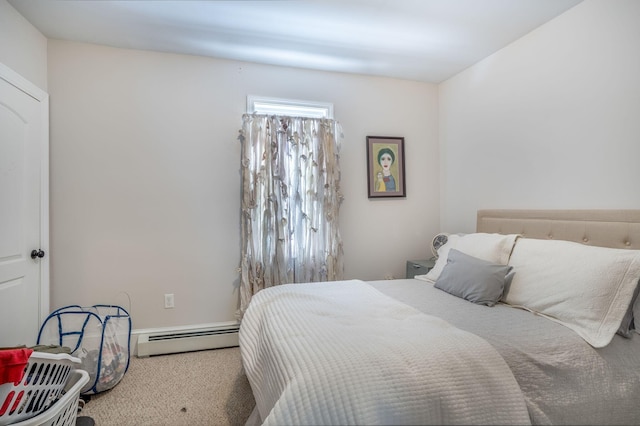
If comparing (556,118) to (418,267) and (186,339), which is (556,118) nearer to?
(418,267)

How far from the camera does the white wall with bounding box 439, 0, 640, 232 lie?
1.93 m

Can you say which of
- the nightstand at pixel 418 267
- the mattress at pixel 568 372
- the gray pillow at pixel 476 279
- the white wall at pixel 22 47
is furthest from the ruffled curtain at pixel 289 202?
the mattress at pixel 568 372

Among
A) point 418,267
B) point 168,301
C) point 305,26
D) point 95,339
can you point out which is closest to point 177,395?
point 95,339

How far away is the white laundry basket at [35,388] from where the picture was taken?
1.27m

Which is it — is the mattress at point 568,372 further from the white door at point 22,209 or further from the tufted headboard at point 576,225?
the white door at point 22,209

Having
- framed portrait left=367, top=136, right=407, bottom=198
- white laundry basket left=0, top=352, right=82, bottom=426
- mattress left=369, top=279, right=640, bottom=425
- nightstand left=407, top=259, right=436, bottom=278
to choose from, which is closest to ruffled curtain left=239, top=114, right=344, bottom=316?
framed portrait left=367, top=136, right=407, bottom=198

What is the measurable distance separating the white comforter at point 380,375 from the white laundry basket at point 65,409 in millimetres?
852

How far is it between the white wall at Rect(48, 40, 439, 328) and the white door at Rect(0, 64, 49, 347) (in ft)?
0.45

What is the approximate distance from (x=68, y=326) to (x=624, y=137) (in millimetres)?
3940

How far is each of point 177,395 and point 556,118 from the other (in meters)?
3.23

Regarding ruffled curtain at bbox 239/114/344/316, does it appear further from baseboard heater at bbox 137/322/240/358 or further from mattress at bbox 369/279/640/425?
mattress at bbox 369/279/640/425

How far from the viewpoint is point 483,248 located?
226 cm

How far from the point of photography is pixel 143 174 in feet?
9.00

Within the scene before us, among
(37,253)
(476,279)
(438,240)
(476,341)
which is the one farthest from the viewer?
(438,240)
